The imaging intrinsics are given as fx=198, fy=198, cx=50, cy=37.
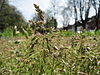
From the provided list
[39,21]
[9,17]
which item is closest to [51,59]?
[39,21]

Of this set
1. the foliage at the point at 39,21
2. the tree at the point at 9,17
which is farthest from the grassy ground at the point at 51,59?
the tree at the point at 9,17

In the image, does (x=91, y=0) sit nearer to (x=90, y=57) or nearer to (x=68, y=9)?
(x=68, y=9)

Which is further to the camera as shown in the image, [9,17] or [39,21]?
[9,17]

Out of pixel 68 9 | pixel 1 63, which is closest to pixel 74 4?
pixel 68 9

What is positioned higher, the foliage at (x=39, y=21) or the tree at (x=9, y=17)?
the tree at (x=9, y=17)

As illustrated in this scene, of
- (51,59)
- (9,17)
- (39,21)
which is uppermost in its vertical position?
(9,17)

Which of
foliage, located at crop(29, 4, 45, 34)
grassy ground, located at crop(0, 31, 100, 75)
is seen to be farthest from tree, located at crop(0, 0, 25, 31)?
foliage, located at crop(29, 4, 45, 34)

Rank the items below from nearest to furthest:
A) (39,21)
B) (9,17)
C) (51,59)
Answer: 1. (39,21)
2. (51,59)
3. (9,17)

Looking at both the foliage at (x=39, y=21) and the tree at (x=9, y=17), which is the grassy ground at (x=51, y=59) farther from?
the tree at (x=9, y=17)

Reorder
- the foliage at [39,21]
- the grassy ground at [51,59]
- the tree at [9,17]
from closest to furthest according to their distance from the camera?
the foliage at [39,21], the grassy ground at [51,59], the tree at [9,17]

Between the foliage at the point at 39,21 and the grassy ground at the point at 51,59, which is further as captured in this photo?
the grassy ground at the point at 51,59

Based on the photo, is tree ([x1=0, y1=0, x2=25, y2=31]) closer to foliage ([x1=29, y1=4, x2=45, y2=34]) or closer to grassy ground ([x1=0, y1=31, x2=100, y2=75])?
grassy ground ([x1=0, y1=31, x2=100, y2=75])

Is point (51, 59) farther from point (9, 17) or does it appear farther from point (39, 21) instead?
point (9, 17)

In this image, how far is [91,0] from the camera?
37281 mm
